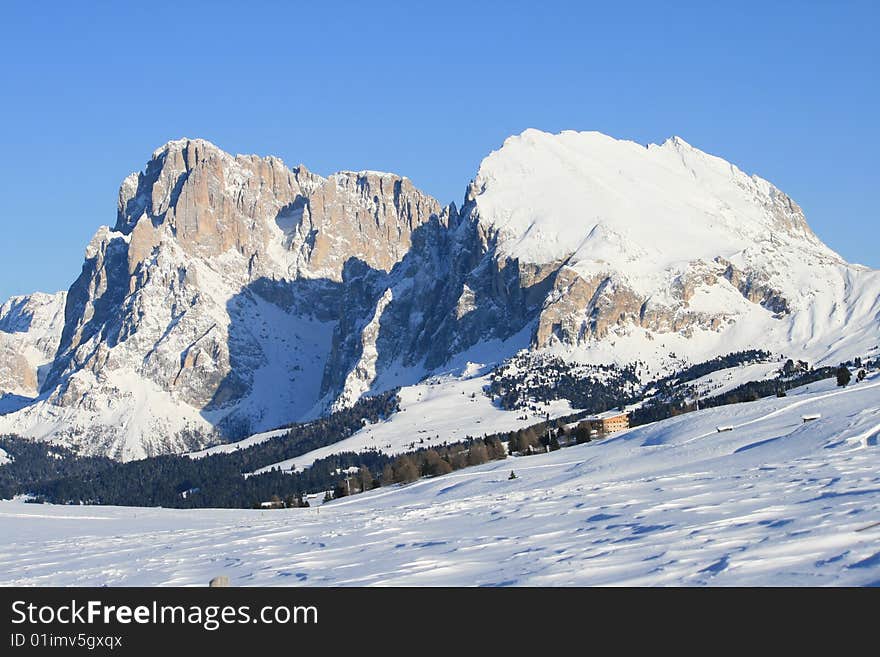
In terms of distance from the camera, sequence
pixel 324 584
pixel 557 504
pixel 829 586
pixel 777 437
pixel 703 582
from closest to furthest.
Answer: pixel 829 586, pixel 703 582, pixel 324 584, pixel 557 504, pixel 777 437

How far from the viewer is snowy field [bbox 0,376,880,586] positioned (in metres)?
26.5

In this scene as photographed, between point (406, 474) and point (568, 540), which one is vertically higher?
point (406, 474)

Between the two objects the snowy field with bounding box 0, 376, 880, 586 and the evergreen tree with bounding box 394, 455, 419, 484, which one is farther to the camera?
the evergreen tree with bounding box 394, 455, 419, 484

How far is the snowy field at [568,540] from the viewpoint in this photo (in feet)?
86.9

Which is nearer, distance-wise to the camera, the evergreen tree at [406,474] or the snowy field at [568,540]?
the snowy field at [568,540]

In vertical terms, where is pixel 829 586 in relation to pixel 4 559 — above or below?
below

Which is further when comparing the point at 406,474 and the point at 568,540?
the point at 406,474

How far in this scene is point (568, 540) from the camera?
116 feet
